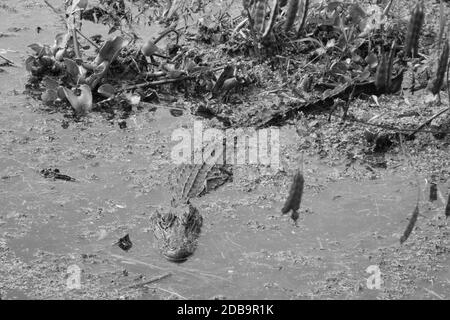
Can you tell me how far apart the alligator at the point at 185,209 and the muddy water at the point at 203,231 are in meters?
0.06

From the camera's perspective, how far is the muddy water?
384 centimetres

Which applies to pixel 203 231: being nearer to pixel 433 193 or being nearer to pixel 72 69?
pixel 433 193

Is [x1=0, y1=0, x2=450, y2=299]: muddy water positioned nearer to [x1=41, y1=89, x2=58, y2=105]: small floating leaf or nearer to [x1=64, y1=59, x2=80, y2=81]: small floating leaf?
[x1=41, y1=89, x2=58, y2=105]: small floating leaf

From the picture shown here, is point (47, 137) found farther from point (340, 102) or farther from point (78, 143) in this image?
point (340, 102)

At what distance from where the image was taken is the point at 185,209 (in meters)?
4.38

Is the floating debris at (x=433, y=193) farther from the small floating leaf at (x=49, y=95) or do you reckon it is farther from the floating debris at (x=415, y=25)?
the small floating leaf at (x=49, y=95)

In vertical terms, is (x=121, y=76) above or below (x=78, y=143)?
above

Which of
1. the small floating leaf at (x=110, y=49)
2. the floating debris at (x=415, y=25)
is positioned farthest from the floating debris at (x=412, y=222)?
the small floating leaf at (x=110, y=49)

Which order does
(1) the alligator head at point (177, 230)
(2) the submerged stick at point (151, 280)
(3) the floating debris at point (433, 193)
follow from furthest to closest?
1. (3) the floating debris at point (433, 193)
2. (1) the alligator head at point (177, 230)
3. (2) the submerged stick at point (151, 280)

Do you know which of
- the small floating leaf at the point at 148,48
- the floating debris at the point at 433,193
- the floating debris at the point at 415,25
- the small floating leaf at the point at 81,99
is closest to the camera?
the floating debris at the point at 415,25

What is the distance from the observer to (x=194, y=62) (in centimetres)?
548

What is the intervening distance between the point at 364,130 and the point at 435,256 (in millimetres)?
1197

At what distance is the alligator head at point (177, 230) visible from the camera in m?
4.10

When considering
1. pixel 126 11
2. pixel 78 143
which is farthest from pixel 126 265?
pixel 126 11
